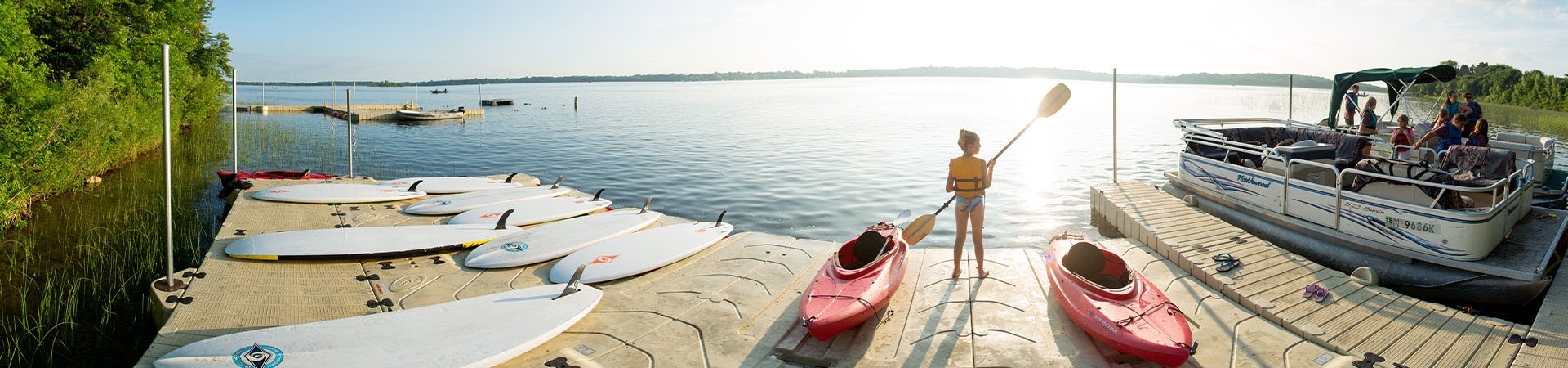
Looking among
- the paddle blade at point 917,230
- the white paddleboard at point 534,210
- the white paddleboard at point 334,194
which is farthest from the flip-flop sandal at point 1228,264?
the white paddleboard at point 334,194

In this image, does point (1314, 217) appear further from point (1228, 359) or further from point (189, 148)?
point (189, 148)

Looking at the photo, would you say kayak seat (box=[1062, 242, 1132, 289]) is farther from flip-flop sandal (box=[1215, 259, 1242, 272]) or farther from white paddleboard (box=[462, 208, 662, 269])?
white paddleboard (box=[462, 208, 662, 269])

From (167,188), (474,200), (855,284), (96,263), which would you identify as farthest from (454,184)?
(855,284)

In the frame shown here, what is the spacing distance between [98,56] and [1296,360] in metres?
24.3

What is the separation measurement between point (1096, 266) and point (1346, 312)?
2.30m

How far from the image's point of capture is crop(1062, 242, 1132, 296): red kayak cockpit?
6.39 metres

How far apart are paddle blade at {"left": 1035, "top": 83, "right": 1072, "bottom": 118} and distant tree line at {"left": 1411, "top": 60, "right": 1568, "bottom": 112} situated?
149ft

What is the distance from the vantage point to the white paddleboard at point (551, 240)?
8.19 meters

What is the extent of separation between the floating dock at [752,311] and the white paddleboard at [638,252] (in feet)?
0.51

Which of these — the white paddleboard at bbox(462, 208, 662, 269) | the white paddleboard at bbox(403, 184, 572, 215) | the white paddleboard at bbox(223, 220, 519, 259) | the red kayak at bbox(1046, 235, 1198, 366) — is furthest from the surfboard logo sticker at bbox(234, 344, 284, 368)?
the white paddleboard at bbox(403, 184, 572, 215)

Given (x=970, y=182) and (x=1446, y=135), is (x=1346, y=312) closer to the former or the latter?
(x=970, y=182)

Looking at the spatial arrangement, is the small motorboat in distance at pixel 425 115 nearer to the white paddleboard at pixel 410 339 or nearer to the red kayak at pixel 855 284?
the white paddleboard at pixel 410 339

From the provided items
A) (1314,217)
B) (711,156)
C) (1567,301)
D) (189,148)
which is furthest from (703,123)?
(1567,301)

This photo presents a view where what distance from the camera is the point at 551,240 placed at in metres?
9.11
